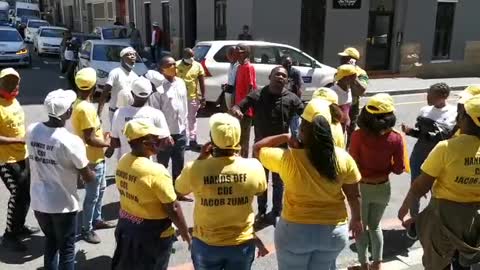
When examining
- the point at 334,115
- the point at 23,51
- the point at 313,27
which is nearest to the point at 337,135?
the point at 334,115

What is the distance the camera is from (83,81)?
4438 mm

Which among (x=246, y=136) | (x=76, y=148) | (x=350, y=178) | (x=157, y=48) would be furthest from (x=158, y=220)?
(x=157, y=48)

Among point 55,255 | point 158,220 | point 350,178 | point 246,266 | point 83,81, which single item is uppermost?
point 83,81

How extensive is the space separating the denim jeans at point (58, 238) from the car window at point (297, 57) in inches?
352

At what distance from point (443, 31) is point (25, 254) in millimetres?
18023

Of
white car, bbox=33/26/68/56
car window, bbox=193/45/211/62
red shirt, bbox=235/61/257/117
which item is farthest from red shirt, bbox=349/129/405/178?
white car, bbox=33/26/68/56

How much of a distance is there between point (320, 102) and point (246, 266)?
3.72 feet

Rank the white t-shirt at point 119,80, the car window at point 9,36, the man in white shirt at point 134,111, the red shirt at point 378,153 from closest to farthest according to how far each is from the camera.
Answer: the red shirt at point 378,153 < the man in white shirt at point 134,111 < the white t-shirt at point 119,80 < the car window at point 9,36

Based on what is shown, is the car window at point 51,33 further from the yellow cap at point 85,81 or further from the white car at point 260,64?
the yellow cap at point 85,81

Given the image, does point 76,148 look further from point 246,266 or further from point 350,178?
point 350,178

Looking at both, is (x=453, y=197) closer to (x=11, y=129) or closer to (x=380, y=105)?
(x=380, y=105)

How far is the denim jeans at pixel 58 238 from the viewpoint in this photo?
142 inches

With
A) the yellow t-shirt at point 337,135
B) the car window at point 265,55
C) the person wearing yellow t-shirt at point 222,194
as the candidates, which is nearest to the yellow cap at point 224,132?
the person wearing yellow t-shirt at point 222,194

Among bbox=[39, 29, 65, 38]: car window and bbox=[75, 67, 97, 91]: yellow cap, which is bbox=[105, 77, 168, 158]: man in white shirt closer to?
bbox=[75, 67, 97, 91]: yellow cap
